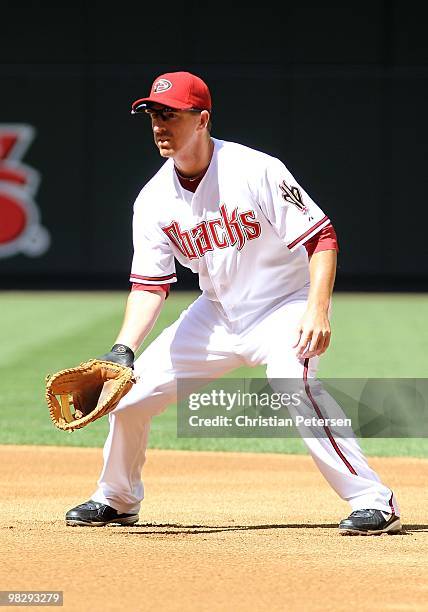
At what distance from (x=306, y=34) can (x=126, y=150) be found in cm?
398

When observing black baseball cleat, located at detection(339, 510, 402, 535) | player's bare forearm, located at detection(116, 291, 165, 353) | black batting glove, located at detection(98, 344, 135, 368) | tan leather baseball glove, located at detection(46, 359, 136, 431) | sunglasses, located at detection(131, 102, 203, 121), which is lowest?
black baseball cleat, located at detection(339, 510, 402, 535)

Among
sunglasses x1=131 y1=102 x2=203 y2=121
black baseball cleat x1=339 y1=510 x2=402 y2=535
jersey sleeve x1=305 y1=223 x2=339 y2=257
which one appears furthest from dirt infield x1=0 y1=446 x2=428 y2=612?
sunglasses x1=131 y1=102 x2=203 y2=121

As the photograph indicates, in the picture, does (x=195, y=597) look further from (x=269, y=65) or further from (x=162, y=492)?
(x=269, y=65)

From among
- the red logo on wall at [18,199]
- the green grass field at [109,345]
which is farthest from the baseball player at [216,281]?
the red logo on wall at [18,199]

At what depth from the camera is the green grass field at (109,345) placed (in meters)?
8.55

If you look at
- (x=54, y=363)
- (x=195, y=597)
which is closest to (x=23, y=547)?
(x=195, y=597)

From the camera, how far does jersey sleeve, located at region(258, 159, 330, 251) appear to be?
16.2ft

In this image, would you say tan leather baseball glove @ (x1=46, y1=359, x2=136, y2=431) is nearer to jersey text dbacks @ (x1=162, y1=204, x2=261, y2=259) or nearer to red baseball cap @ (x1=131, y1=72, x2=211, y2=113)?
jersey text dbacks @ (x1=162, y1=204, x2=261, y2=259)

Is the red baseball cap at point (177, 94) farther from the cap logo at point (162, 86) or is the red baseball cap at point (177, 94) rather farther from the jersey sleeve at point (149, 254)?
the jersey sleeve at point (149, 254)

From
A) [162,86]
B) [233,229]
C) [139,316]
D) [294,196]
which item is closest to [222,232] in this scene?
[233,229]

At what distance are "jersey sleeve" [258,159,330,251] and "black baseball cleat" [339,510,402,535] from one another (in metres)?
1.08

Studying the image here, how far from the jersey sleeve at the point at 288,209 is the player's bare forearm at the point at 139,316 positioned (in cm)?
60

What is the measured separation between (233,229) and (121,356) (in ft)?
2.22

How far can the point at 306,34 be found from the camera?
2352 centimetres
